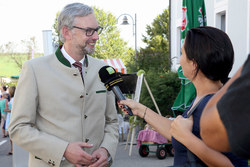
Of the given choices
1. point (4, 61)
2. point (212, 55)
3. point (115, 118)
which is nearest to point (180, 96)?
point (115, 118)

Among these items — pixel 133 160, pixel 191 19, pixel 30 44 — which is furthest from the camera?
Result: pixel 30 44

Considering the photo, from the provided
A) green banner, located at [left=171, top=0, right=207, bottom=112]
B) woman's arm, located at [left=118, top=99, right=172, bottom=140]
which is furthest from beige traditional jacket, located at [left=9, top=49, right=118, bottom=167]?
green banner, located at [left=171, top=0, right=207, bottom=112]

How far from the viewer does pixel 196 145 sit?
5.31ft

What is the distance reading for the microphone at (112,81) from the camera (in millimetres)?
2223

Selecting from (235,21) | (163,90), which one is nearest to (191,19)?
(235,21)

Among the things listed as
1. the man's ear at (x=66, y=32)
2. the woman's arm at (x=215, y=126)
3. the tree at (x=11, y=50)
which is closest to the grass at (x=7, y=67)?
the tree at (x=11, y=50)

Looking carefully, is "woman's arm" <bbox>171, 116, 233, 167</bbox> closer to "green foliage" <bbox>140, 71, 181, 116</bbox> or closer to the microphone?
the microphone

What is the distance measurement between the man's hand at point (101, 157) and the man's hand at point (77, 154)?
10cm

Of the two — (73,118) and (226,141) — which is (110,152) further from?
(226,141)

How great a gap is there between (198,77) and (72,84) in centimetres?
93

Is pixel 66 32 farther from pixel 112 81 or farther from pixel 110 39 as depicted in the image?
pixel 110 39

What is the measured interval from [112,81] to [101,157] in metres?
0.56

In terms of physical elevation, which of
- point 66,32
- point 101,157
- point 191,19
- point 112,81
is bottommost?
point 101,157

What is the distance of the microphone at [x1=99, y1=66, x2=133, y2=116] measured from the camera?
87.5 inches
